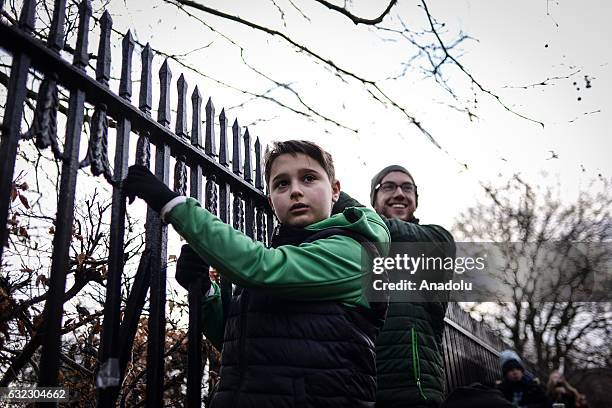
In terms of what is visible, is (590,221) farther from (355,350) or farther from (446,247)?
(355,350)

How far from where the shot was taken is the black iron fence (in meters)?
1.44

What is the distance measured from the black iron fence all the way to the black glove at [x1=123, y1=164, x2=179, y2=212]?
71 mm

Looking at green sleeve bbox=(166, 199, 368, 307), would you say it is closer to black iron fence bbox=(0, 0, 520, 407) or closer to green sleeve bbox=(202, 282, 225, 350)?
black iron fence bbox=(0, 0, 520, 407)

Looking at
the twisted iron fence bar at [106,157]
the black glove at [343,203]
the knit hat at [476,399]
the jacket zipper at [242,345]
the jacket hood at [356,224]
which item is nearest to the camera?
the twisted iron fence bar at [106,157]

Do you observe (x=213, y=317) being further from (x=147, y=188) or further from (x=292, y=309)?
(x=147, y=188)

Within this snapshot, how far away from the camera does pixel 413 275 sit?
110 inches

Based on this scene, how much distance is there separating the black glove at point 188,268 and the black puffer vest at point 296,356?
0.75 ft

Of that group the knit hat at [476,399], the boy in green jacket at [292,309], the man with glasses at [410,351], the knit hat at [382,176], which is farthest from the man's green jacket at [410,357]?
the boy in green jacket at [292,309]

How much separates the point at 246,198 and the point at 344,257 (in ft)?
3.46

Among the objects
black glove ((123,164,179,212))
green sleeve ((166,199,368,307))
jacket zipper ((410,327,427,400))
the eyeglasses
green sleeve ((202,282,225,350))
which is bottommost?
jacket zipper ((410,327,427,400))

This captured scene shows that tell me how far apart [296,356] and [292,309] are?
0.15 meters

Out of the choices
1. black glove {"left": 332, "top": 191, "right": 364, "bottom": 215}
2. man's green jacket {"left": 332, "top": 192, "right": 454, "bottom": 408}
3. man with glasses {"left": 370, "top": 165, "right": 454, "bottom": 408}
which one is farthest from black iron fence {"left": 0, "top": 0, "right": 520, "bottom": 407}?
man with glasses {"left": 370, "top": 165, "right": 454, "bottom": 408}

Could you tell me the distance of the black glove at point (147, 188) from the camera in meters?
1.58

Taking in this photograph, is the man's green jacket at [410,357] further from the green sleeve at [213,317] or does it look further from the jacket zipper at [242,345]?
the jacket zipper at [242,345]
